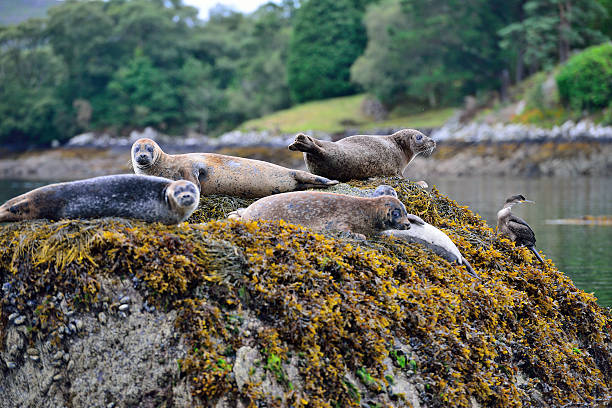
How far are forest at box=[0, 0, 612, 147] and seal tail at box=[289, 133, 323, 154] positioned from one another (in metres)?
56.5

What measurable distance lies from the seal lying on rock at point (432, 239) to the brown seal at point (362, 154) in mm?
1843

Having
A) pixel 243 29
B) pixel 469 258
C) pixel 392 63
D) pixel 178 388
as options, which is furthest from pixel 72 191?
pixel 243 29

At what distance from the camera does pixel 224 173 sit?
8648 mm

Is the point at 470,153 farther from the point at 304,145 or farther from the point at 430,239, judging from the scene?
the point at 430,239

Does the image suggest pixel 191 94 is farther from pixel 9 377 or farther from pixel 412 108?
pixel 9 377

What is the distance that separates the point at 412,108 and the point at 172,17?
34.5m

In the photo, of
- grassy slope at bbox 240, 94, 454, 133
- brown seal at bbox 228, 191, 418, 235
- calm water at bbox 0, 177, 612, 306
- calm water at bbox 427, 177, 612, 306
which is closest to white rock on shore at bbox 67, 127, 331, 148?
grassy slope at bbox 240, 94, 454, 133

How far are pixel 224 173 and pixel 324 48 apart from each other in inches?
2890

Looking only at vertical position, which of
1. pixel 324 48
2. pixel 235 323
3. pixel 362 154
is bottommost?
pixel 324 48

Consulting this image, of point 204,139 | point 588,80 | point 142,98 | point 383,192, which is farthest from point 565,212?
point 142,98

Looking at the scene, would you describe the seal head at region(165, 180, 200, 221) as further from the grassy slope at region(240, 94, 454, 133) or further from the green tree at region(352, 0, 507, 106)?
the green tree at region(352, 0, 507, 106)

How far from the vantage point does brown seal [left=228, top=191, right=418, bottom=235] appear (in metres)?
7.19

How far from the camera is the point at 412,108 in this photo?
2800 inches

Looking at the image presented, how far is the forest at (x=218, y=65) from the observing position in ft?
216
